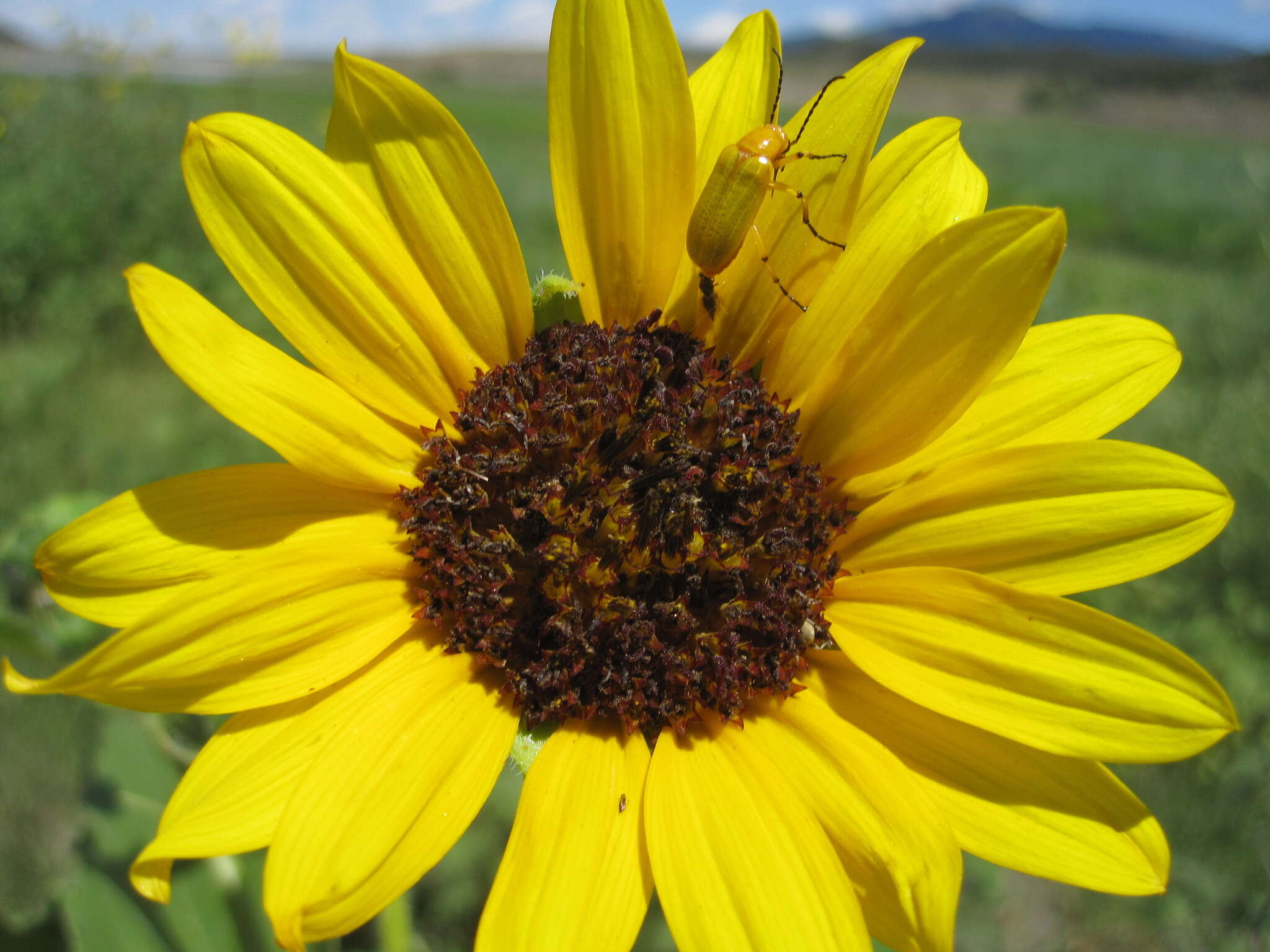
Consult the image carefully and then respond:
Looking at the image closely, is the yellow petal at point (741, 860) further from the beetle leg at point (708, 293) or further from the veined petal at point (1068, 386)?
the beetle leg at point (708, 293)

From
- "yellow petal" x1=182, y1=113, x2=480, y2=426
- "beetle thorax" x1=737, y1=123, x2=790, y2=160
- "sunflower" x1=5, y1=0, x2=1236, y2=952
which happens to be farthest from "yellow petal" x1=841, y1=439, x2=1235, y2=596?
"yellow petal" x1=182, y1=113, x2=480, y2=426

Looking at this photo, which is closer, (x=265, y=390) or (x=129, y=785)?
(x=265, y=390)

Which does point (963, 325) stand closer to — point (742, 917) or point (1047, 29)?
point (742, 917)

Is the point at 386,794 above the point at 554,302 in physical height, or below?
below

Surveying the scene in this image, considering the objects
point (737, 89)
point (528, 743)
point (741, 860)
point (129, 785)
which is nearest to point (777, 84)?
point (737, 89)

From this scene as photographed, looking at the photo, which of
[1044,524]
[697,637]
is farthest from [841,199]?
[697,637]

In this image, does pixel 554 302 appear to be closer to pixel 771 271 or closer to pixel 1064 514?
pixel 771 271
